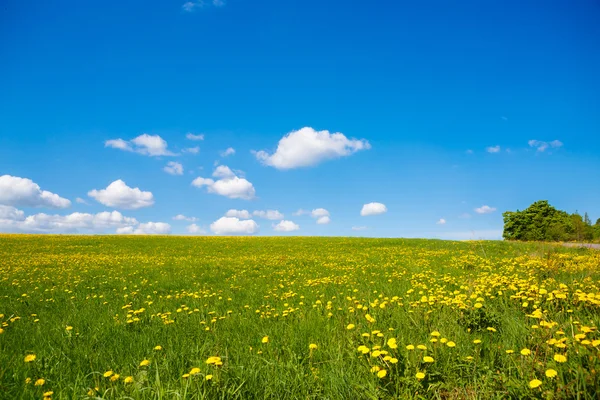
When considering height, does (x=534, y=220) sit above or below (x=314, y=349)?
above

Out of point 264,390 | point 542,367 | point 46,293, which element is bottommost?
point 46,293

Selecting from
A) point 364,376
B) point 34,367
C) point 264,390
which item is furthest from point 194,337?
point 364,376

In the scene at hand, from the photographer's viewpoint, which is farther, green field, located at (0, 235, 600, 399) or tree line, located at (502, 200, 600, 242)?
tree line, located at (502, 200, 600, 242)

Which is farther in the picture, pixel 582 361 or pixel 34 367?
pixel 34 367

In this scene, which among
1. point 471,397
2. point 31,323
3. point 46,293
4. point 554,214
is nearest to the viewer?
point 471,397

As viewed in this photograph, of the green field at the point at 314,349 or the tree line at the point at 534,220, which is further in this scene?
the tree line at the point at 534,220

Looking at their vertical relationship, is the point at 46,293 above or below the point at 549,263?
below

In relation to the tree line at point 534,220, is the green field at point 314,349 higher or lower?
lower

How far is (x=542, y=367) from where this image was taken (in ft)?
9.84

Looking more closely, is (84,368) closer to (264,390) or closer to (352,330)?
(264,390)

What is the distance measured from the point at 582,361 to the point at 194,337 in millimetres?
4573

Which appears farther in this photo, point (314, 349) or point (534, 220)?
point (534, 220)

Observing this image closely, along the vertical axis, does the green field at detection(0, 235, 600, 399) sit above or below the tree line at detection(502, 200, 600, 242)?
below

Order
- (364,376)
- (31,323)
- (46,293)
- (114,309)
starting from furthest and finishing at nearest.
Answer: (46,293)
(114,309)
(31,323)
(364,376)
